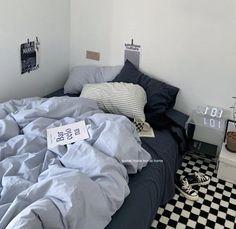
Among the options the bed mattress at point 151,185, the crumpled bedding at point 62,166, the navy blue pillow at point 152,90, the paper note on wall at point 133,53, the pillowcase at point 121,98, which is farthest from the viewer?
the paper note on wall at point 133,53

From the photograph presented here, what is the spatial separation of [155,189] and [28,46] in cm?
156

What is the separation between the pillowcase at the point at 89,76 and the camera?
8.75 feet

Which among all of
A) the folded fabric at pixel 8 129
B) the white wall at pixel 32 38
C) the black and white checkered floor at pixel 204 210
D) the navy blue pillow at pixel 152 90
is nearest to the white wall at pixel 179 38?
the navy blue pillow at pixel 152 90

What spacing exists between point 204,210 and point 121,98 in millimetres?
968

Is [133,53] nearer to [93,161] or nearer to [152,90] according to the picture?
[152,90]

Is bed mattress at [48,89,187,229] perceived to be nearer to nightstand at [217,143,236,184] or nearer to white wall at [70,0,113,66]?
nightstand at [217,143,236,184]

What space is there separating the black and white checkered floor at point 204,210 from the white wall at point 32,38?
4.83 ft

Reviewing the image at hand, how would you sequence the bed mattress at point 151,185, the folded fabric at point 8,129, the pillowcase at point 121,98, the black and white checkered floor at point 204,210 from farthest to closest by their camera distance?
1. the pillowcase at point 121,98
2. the black and white checkered floor at point 204,210
3. the folded fabric at point 8,129
4. the bed mattress at point 151,185

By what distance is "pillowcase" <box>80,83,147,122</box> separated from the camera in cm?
221

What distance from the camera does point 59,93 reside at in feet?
9.00

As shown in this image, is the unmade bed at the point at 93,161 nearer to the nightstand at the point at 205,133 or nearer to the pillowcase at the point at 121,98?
the pillowcase at the point at 121,98

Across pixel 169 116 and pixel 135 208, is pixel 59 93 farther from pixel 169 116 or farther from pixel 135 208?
pixel 135 208

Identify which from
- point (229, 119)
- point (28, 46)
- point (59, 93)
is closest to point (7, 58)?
point (28, 46)

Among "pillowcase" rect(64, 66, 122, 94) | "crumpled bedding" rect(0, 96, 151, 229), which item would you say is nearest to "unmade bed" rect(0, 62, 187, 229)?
"crumpled bedding" rect(0, 96, 151, 229)
